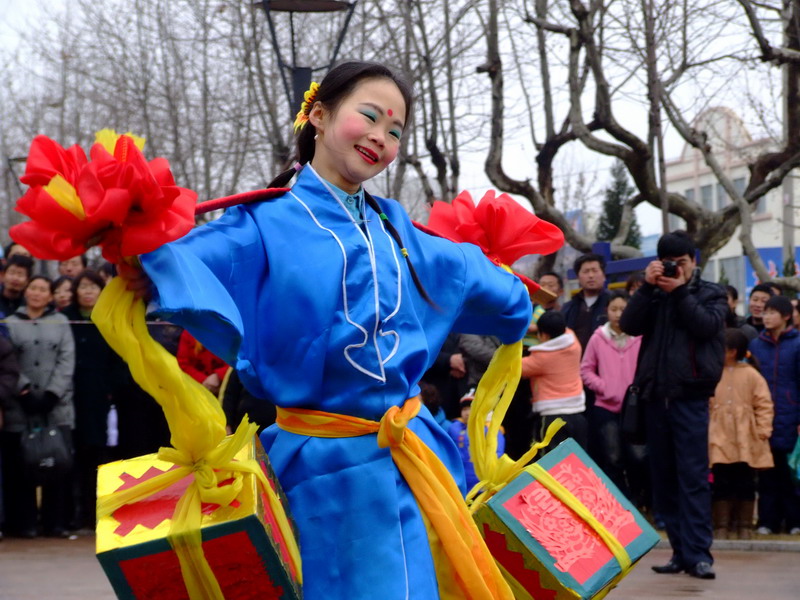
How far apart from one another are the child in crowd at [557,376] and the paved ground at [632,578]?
Result: 98 centimetres

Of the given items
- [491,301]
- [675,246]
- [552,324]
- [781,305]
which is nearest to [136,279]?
[491,301]

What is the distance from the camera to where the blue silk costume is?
327 centimetres

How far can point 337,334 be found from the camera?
332cm

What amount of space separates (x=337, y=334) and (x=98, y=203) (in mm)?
772

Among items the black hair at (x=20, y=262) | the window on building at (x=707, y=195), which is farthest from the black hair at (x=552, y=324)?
the window on building at (x=707, y=195)

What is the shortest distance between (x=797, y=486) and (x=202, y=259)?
257 inches

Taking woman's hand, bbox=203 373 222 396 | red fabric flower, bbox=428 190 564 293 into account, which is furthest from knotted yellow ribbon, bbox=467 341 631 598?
woman's hand, bbox=203 373 222 396

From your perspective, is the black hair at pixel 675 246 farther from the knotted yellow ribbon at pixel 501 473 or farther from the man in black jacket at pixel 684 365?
the knotted yellow ribbon at pixel 501 473

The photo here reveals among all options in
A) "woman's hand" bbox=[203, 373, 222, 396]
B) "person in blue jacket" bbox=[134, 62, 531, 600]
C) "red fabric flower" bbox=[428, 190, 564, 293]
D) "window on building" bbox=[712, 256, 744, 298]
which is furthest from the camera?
"window on building" bbox=[712, 256, 744, 298]

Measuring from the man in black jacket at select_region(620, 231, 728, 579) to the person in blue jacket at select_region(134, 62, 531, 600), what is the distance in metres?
3.65

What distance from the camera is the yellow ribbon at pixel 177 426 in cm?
291

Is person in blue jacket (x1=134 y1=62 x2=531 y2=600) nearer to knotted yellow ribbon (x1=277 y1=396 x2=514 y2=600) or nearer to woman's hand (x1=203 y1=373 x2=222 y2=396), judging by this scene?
knotted yellow ribbon (x1=277 y1=396 x2=514 y2=600)

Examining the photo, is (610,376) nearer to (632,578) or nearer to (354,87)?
(632,578)

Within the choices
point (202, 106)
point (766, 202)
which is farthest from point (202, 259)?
point (766, 202)
